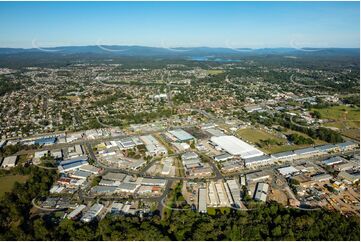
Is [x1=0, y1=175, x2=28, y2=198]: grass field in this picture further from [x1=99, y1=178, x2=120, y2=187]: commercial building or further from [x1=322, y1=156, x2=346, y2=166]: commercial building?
[x1=322, y1=156, x2=346, y2=166]: commercial building

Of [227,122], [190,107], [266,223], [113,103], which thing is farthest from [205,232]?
[113,103]

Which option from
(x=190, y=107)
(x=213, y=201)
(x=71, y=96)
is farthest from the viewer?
(x=71, y=96)

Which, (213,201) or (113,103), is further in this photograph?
(113,103)

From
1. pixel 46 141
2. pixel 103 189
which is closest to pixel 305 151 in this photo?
pixel 103 189

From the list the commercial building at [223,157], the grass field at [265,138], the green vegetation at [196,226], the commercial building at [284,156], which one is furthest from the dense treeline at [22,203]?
the grass field at [265,138]

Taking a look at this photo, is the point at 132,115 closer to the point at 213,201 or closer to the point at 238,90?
the point at 213,201

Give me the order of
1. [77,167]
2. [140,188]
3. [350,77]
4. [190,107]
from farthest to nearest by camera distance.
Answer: [350,77] < [190,107] < [77,167] < [140,188]

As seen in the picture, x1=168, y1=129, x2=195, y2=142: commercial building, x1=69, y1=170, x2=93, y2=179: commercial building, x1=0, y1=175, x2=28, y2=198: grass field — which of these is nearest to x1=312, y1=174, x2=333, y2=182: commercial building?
x1=168, y1=129, x2=195, y2=142: commercial building
